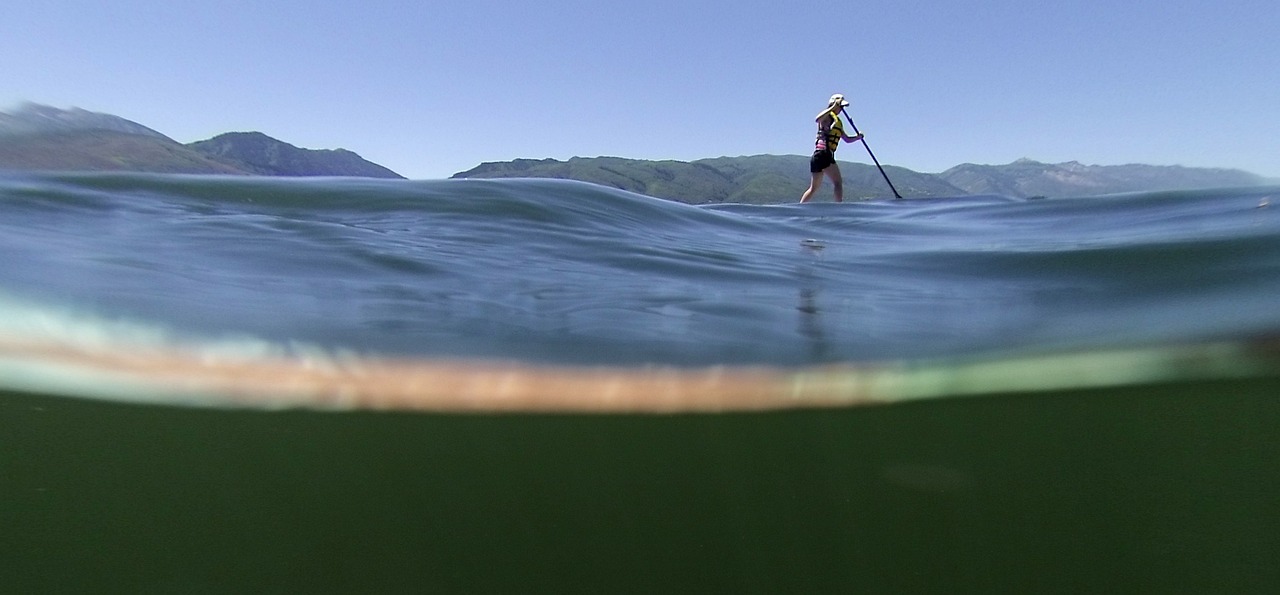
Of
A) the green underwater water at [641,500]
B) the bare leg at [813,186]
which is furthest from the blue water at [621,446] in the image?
the bare leg at [813,186]

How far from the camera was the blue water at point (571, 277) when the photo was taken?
250cm

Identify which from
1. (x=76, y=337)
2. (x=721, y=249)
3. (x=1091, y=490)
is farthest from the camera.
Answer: (x=721, y=249)

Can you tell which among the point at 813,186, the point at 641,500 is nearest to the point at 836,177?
the point at 813,186

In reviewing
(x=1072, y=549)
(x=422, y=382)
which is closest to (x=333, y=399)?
(x=422, y=382)

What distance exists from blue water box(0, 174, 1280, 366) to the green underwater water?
40cm

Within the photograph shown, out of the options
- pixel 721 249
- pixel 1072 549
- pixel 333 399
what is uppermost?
pixel 721 249

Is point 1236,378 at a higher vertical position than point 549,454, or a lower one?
higher

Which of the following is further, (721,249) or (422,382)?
(721,249)

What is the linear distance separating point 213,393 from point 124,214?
299 centimetres

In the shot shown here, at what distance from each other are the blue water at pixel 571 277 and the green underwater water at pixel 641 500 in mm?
399

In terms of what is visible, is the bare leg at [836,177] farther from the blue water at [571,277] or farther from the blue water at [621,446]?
the blue water at [621,446]

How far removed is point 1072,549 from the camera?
1.65 meters

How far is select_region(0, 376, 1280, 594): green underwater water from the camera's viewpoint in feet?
5.22

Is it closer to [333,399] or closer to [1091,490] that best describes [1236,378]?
[1091,490]
